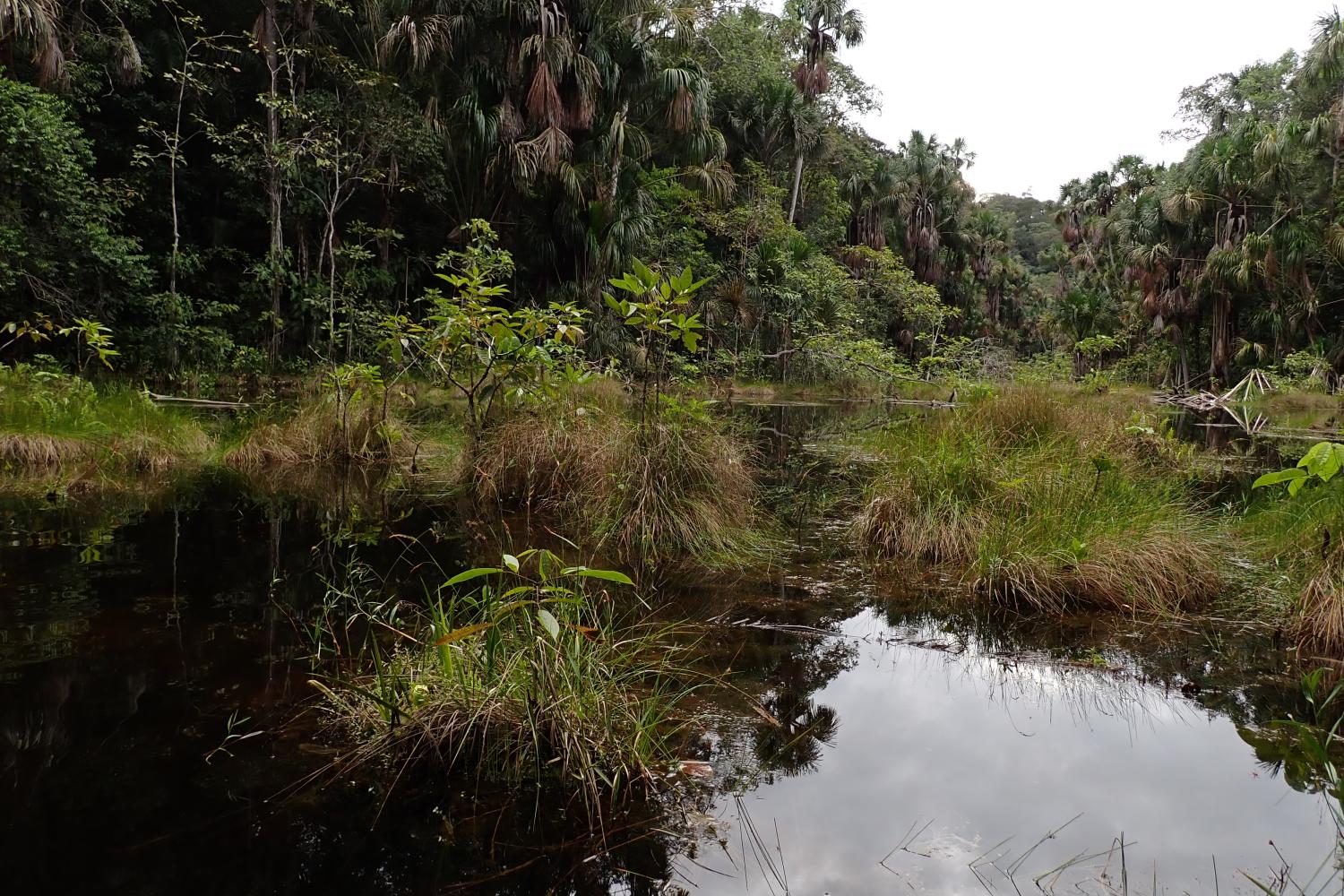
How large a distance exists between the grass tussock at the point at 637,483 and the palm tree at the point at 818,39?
69.0 feet

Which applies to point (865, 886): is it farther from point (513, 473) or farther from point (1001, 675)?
point (513, 473)

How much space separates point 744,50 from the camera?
23.4 metres

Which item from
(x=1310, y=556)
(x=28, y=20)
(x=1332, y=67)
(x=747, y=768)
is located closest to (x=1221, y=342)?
(x=1332, y=67)

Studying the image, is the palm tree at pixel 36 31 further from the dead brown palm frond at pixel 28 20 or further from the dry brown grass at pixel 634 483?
the dry brown grass at pixel 634 483

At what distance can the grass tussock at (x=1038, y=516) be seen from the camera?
3557 mm

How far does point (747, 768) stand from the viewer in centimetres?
209

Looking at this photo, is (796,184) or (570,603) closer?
(570,603)

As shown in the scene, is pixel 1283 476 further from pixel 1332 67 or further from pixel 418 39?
pixel 1332 67

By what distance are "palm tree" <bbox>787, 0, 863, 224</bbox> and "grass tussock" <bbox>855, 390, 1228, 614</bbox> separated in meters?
20.5

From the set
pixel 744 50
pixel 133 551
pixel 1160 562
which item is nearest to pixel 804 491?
pixel 1160 562

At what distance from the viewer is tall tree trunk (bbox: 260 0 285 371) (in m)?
12.2

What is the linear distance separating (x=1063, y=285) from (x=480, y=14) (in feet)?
118

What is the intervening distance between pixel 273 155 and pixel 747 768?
43.5ft

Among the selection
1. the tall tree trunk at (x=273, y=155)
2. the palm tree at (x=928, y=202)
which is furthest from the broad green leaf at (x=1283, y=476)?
the palm tree at (x=928, y=202)
